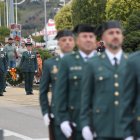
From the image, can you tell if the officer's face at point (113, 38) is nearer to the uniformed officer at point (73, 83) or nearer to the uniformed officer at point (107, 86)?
the uniformed officer at point (107, 86)

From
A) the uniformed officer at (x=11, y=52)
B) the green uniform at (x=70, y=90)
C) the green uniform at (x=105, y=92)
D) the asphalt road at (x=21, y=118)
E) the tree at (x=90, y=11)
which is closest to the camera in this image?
the green uniform at (x=105, y=92)

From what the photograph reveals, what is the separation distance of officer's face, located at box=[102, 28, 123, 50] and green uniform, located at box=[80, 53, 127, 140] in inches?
4.9

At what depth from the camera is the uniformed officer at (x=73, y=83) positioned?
6070 millimetres

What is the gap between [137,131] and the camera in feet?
15.9

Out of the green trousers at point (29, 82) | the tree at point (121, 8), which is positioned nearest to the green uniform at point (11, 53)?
the green trousers at point (29, 82)

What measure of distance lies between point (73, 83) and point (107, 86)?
974 mm

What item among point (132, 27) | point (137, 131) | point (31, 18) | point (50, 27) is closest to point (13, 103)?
point (132, 27)

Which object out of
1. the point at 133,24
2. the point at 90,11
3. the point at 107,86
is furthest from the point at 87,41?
the point at 90,11

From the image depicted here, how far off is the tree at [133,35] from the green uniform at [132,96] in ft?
56.1

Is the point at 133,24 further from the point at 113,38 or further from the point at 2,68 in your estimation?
the point at 113,38

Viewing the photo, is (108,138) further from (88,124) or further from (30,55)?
(30,55)

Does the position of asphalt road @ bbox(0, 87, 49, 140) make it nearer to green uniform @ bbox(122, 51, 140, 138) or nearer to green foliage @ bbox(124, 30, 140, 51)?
green foliage @ bbox(124, 30, 140, 51)

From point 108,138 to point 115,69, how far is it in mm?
602

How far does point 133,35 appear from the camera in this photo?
75.0ft
